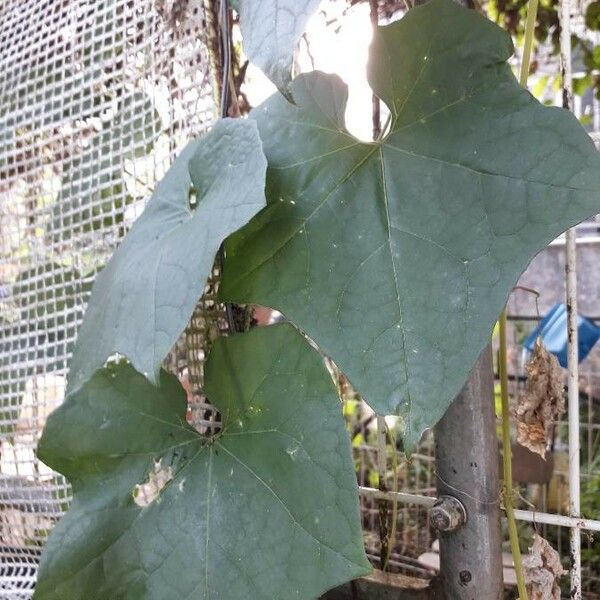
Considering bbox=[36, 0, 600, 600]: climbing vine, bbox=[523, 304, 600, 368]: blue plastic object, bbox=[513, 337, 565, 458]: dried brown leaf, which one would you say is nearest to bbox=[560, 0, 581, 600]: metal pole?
bbox=[513, 337, 565, 458]: dried brown leaf

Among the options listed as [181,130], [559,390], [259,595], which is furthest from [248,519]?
[181,130]

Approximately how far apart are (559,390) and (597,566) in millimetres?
1246

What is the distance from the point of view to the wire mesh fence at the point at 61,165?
2.26 ft

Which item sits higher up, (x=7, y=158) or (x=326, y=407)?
(x=7, y=158)

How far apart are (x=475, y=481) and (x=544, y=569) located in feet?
0.35

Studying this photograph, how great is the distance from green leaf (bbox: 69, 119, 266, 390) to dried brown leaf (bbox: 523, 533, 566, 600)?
0.37 m

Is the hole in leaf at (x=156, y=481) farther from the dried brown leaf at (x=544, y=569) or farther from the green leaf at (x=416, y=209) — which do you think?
the dried brown leaf at (x=544, y=569)

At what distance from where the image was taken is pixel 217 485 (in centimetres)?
51

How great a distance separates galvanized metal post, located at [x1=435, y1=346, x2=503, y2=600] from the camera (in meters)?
0.52

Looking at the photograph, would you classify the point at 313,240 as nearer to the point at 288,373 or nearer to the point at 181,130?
the point at 288,373

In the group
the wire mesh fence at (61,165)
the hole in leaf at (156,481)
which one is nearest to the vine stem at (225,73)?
the wire mesh fence at (61,165)

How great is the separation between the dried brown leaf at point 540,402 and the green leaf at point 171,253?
30 centimetres

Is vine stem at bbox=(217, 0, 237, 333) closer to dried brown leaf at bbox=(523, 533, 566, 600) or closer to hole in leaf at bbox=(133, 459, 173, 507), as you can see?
hole in leaf at bbox=(133, 459, 173, 507)

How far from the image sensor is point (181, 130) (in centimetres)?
67
